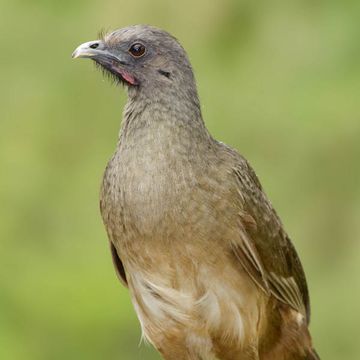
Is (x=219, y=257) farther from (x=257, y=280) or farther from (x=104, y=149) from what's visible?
(x=104, y=149)

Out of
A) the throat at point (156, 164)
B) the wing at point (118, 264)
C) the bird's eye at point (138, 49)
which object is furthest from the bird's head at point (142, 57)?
the wing at point (118, 264)

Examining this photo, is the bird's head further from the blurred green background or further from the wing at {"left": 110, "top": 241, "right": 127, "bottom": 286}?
the blurred green background

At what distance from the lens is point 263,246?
28.8 feet

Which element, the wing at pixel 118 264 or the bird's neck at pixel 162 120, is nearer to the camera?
the bird's neck at pixel 162 120

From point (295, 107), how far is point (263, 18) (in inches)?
39.9

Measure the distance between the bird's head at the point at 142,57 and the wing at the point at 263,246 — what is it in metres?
0.58

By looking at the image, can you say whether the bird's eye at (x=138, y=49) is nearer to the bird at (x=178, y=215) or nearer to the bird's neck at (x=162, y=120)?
the bird at (x=178, y=215)

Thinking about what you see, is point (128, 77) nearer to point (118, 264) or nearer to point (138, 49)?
point (138, 49)

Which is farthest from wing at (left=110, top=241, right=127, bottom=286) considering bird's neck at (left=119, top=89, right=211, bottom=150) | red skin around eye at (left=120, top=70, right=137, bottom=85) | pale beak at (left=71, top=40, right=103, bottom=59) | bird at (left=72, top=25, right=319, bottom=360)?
pale beak at (left=71, top=40, right=103, bottom=59)

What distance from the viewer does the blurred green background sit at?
11438 mm

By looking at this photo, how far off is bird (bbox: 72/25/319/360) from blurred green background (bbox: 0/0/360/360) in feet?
8.55

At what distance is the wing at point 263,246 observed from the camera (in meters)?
8.59

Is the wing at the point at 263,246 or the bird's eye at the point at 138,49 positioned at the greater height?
the bird's eye at the point at 138,49

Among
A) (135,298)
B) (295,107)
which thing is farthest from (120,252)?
(295,107)
